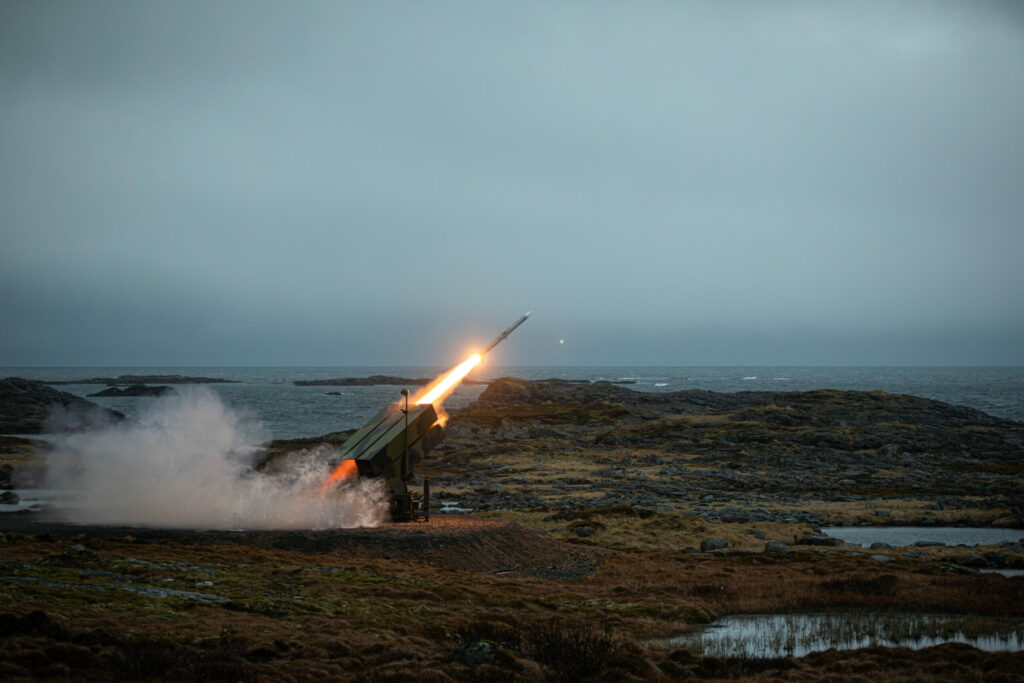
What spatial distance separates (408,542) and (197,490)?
12.1 meters

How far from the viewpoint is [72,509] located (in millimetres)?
31969

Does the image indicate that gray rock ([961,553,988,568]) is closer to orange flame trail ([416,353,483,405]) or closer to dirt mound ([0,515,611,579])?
dirt mound ([0,515,611,579])

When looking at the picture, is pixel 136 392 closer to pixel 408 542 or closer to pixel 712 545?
pixel 408 542

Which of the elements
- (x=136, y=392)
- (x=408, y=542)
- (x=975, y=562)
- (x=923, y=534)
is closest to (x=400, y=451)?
(x=408, y=542)

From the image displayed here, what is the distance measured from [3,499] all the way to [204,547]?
2070cm

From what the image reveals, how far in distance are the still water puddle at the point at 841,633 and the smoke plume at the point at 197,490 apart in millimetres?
14439

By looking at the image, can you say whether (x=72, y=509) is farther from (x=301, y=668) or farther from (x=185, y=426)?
(x=301, y=668)

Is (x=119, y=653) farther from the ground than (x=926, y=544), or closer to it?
farther from the ground

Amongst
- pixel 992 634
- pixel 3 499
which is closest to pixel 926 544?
pixel 992 634

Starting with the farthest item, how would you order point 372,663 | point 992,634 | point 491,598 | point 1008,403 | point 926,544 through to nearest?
point 1008,403 < point 926,544 < point 491,598 < point 992,634 < point 372,663

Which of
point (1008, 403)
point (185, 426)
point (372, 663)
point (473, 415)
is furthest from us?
point (1008, 403)

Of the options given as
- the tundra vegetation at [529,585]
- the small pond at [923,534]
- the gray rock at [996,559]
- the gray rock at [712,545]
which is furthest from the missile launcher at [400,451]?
the gray rock at [996,559]

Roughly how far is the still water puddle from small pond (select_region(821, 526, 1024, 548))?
12160 mm

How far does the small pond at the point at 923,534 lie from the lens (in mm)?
32344
